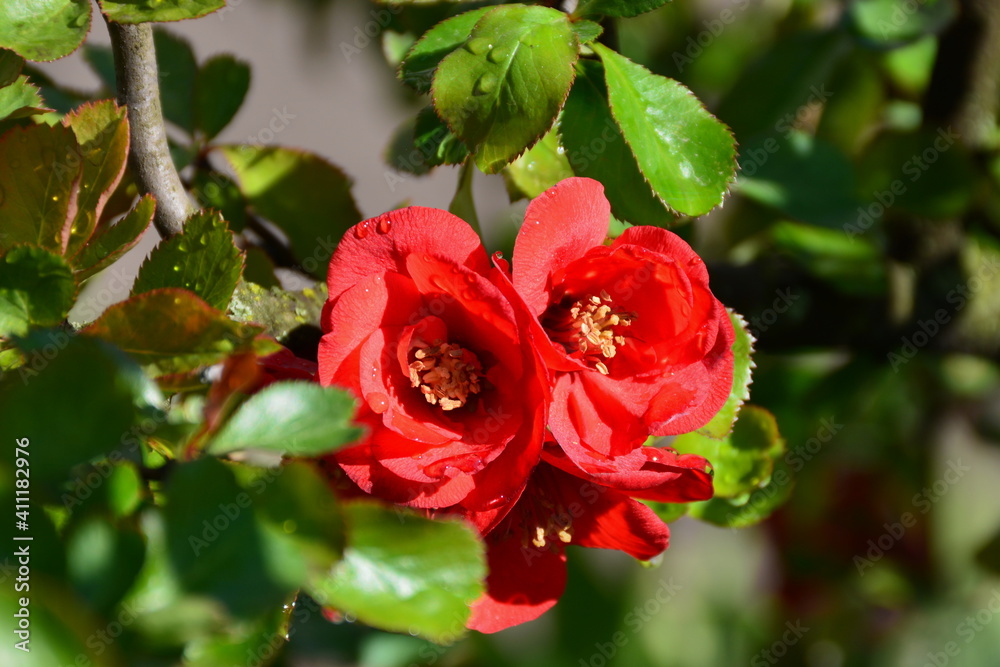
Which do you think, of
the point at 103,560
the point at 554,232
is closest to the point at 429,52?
the point at 554,232

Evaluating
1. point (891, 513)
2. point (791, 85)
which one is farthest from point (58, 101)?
point (891, 513)

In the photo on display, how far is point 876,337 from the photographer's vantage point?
3.38 ft

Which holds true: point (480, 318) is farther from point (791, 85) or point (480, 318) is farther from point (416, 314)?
point (791, 85)

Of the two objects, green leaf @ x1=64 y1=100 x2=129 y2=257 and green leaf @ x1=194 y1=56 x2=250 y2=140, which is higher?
green leaf @ x1=64 y1=100 x2=129 y2=257

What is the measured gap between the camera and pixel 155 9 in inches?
18.4

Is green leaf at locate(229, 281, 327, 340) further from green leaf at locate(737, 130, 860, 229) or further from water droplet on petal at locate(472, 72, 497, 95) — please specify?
green leaf at locate(737, 130, 860, 229)

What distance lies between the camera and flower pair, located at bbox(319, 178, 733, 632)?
1.45ft

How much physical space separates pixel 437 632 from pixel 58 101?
0.55 m

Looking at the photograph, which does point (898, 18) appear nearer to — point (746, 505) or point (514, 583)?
point (746, 505)

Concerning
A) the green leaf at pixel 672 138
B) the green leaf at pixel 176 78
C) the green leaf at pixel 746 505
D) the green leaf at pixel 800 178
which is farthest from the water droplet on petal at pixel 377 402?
the green leaf at pixel 800 178

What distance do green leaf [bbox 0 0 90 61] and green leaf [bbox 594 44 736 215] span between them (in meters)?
0.32

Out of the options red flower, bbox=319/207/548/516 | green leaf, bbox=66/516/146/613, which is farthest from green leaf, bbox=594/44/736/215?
green leaf, bbox=66/516/146/613

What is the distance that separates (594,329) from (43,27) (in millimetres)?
378

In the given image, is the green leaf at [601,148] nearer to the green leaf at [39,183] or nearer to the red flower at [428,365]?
the red flower at [428,365]
